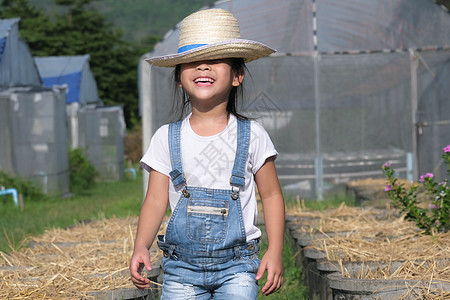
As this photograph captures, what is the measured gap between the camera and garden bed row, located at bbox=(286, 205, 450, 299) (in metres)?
3.43

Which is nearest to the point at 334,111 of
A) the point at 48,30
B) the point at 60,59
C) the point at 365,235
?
the point at 365,235

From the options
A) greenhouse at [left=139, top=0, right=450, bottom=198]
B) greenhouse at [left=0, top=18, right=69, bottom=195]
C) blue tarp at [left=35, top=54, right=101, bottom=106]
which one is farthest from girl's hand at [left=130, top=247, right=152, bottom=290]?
blue tarp at [left=35, top=54, right=101, bottom=106]

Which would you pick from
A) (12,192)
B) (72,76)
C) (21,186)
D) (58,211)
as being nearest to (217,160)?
(58,211)

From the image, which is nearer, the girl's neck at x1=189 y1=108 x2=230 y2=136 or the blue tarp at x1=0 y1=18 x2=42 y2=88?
the girl's neck at x1=189 y1=108 x2=230 y2=136

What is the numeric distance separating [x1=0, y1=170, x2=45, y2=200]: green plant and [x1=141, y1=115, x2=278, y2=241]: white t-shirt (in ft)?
31.3

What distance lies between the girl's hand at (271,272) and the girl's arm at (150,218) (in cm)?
49

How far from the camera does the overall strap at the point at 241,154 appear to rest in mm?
2869

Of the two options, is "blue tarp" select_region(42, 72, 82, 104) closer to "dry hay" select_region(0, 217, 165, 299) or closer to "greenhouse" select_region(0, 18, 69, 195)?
"greenhouse" select_region(0, 18, 69, 195)

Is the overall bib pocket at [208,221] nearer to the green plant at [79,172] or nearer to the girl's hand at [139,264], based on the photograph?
the girl's hand at [139,264]

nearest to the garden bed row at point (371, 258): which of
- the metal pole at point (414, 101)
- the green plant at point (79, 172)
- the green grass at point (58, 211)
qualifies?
the green grass at point (58, 211)

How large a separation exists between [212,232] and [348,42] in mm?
7843

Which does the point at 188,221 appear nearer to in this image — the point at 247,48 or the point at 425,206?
the point at 247,48

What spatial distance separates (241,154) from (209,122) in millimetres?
222

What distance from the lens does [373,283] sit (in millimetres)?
3420
